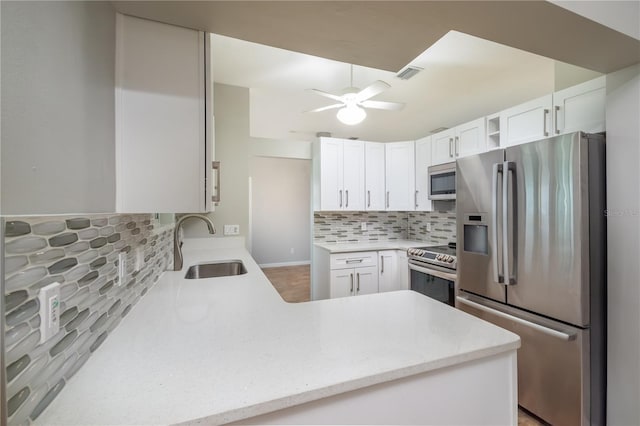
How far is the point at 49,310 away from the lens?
562 millimetres

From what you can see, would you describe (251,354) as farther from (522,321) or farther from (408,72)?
(408,72)

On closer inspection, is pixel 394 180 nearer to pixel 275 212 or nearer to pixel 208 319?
pixel 208 319

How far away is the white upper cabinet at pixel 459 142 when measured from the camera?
2.54 meters

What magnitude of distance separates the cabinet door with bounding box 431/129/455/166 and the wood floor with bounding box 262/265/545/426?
260 centimetres

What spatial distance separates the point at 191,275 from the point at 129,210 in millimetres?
1242

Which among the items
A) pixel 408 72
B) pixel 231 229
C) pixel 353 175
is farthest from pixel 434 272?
pixel 231 229

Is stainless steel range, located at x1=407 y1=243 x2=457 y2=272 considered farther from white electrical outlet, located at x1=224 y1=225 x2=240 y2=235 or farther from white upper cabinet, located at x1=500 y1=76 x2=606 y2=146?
white electrical outlet, located at x1=224 y1=225 x2=240 y2=235

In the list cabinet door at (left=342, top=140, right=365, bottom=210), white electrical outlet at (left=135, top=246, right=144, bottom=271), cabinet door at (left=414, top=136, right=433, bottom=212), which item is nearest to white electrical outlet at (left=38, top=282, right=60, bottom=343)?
→ white electrical outlet at (left=135, top=246, right=144, bottom=271)

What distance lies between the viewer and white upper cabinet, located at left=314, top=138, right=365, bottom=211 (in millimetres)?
3293

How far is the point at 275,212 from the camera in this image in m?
6.16

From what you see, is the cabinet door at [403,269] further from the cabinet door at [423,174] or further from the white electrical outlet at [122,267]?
the white electrical outlet at [122,267]

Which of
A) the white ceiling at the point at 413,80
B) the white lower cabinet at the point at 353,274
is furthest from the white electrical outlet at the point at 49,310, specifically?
the white lower cabinet at the point at 353,274

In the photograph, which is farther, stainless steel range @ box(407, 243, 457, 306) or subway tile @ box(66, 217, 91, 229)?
stainless steel range @ box(407, 243, 457, 306)

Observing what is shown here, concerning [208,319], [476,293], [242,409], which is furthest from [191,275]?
[476,293]
